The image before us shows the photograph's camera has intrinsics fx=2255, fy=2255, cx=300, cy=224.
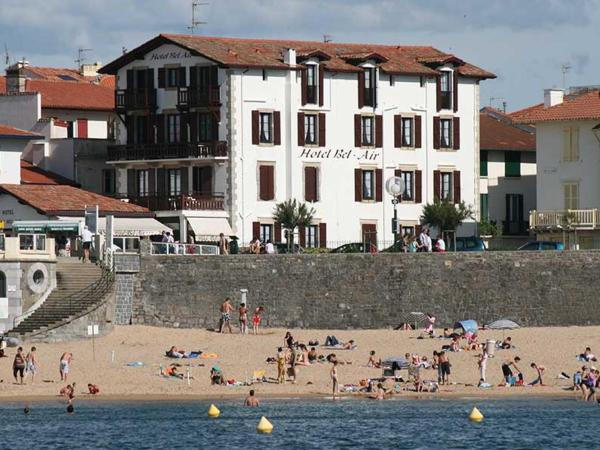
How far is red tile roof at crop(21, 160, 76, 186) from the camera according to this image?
333 feet

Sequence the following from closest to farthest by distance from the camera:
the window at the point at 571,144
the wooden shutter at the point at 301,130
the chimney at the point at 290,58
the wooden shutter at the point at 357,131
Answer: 1. the chimney at the point at 290,58
2. the wooden shutter at the point at 301,130
3. the wooden shutter at the point at 357,131
4. the window at the point at 571,144

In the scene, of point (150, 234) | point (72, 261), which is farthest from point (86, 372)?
point (150, 234)

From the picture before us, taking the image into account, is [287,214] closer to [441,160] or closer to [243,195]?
[243,195]

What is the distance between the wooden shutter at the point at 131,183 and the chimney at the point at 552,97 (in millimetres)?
21805

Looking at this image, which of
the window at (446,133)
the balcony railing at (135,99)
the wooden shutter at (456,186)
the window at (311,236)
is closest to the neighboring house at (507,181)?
the wooden shutter at (456,186)

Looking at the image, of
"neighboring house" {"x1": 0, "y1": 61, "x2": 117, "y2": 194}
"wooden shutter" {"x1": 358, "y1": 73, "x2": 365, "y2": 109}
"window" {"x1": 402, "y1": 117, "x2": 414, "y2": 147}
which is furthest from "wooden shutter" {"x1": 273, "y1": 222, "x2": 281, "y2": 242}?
"neighboring house" {"x1": 0, "y1": 61, "x2": 117, "y2": 194}

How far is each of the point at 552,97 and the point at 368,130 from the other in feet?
42.1

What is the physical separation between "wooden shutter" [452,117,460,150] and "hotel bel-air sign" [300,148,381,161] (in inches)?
168

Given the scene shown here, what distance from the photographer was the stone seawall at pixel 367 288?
3511 inches

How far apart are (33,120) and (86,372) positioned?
102 feet

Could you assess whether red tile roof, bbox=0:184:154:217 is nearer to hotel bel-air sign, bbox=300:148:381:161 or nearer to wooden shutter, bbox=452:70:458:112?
hotel bel-air sign, bbox=300:148:381:161

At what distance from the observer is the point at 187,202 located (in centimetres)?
9819

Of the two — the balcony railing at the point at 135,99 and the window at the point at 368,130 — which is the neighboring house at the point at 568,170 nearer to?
the window at the point at 368,130

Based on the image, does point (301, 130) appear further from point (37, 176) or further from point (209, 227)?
point (37, 176)
